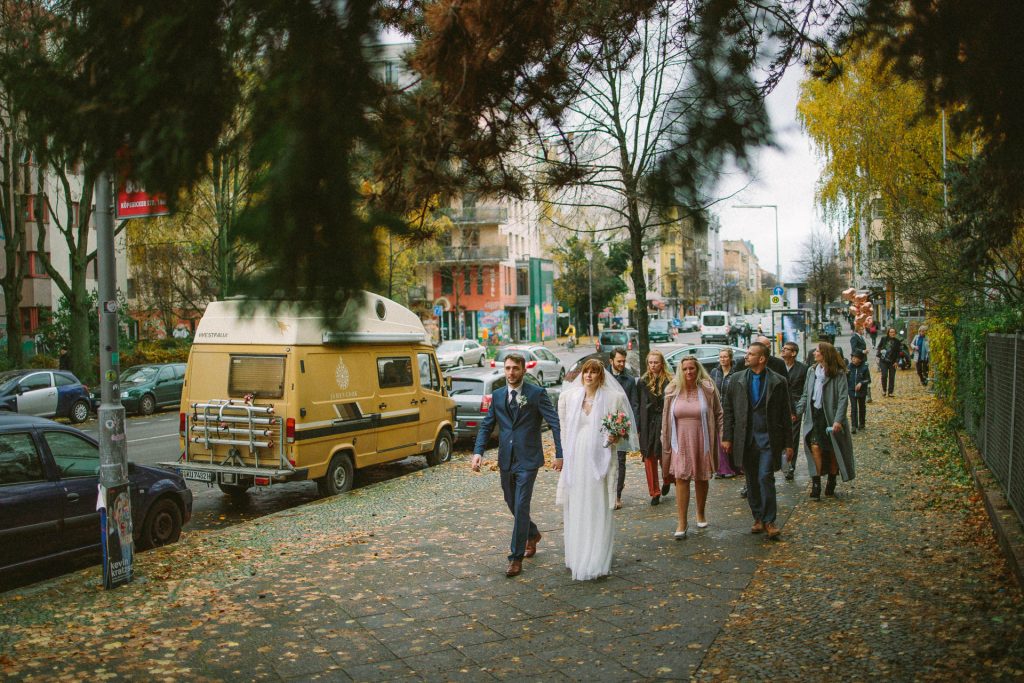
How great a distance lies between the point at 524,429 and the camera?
780cm

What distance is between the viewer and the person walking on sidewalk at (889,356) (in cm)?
2350

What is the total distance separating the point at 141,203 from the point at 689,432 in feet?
19.6

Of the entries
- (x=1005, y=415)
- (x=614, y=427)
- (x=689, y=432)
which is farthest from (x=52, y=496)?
(x=1005, y=415)

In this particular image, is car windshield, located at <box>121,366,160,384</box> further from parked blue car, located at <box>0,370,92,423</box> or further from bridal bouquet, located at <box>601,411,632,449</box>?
bridal bouquet, located at <box>601,411,632,449</box>

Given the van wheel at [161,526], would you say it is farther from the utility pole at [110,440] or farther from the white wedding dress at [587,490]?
the white wedding dress at [587,490]

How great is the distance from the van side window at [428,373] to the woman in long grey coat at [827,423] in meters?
6.44

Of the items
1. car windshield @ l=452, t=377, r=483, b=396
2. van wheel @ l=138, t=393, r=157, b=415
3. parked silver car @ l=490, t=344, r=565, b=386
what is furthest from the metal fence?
van wheel @ l=138, t=393, r=157, b=415

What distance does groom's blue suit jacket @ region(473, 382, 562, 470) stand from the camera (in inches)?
304

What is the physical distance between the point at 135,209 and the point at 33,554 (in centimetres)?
517

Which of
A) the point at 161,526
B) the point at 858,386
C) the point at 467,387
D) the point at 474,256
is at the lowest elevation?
the point at 161,526

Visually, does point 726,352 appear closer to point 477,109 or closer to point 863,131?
point 477,109

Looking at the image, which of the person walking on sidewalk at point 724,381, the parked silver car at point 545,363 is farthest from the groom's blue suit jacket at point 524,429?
the parked silver car at point 545,363

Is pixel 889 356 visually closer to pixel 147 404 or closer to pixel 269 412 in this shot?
pixel 269 412

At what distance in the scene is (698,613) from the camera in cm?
633
